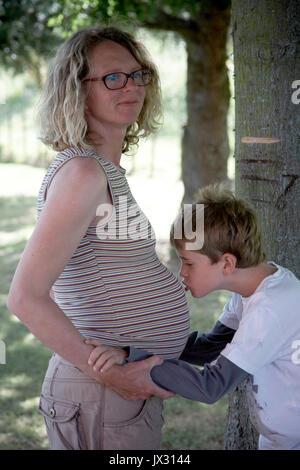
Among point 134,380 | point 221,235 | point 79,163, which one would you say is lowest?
point 134,380

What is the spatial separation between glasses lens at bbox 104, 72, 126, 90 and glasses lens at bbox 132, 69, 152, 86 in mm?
69

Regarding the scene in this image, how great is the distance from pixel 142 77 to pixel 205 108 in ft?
16.1

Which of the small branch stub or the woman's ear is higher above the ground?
the small branch stub

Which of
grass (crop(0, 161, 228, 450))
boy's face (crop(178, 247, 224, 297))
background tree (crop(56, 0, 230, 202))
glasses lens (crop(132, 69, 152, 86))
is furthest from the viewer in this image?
background tree (crop(56, 0, 230, 202))

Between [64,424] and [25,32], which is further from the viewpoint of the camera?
[25,32]

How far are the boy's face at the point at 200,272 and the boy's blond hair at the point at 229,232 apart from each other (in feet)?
0.07

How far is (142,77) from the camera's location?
205 cm

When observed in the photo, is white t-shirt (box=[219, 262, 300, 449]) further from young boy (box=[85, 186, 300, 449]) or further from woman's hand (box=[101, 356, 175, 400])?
woman's hand (box=[101, 356, 175, 400])

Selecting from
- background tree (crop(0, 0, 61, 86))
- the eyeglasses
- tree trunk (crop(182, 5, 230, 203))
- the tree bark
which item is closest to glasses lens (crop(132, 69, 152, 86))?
the eyeglasses

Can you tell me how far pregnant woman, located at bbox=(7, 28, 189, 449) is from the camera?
1558 millimetres

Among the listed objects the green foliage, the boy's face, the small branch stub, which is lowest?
the boy's face

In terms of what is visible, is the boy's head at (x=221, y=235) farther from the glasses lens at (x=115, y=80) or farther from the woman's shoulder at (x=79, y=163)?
the glasses lens at (x=115, y=80)

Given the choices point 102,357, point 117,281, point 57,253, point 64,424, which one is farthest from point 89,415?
point 57,253

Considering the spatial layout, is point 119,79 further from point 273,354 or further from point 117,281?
point 273,354
